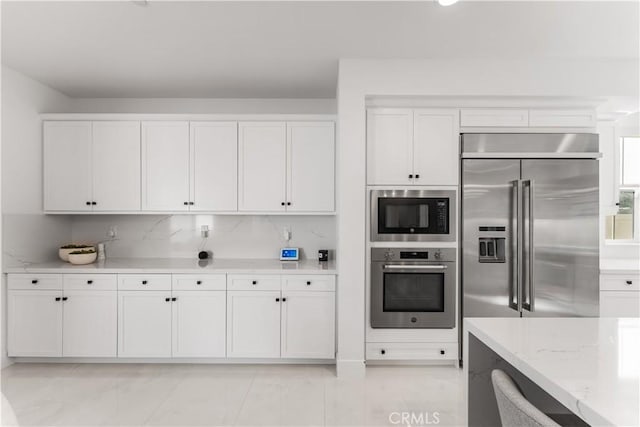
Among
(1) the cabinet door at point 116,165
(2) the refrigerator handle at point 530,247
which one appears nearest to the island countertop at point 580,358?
(2) the refrigerator handle at point 530,247

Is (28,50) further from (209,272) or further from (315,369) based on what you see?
(315,369)

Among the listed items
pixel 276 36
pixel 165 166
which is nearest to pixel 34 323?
pixel 165 166

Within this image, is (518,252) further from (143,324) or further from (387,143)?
(143,324)

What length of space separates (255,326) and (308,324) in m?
0.46

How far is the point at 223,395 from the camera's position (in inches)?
120

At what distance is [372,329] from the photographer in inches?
138

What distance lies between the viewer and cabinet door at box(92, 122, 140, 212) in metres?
3.95

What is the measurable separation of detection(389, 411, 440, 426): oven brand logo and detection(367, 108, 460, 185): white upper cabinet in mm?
1747

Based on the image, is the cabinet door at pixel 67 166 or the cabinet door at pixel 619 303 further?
the cabinet door at pixel 67 166

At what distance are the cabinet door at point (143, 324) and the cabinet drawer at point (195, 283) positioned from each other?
0.13m

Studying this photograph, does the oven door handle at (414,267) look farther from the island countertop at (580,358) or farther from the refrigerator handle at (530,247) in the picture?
the island countertop at (580,358)

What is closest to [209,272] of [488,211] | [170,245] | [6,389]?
[170,245]

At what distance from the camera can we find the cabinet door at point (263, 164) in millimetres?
3926

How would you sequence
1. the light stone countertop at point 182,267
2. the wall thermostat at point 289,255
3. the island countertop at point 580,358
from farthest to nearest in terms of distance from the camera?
the wall thermostat at point 289,255 → the light stone countertop at point 182,267 → the island countertop at point 580,358
